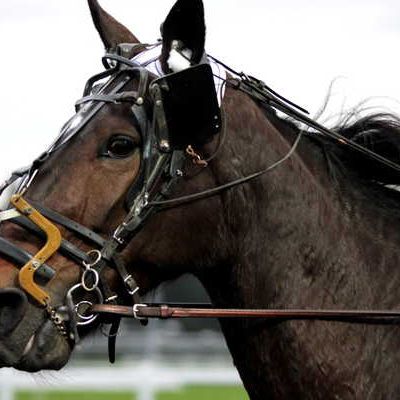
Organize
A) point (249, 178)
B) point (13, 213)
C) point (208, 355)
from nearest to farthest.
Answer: point (13, 213) < point (249, 178) < point (208, 355)

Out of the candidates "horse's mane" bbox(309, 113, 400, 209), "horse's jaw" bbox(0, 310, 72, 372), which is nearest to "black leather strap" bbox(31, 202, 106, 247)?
"horse's jaw" bbox(0, 310, 72, 372)

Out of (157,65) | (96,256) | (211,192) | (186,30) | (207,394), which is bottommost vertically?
(207,394)

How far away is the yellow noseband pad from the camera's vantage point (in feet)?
14.6

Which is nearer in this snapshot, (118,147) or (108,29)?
(118,147)

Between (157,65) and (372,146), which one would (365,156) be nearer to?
(372,146)

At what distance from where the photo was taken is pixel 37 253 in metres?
4.48

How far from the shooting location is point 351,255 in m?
4.92

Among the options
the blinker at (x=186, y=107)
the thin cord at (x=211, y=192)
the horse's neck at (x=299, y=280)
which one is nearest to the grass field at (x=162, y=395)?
the horse's neck at (x=299, y=280)

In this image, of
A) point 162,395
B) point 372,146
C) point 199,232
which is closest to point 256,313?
point 199,232

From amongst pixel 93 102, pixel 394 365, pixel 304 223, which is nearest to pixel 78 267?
pixel 93 102

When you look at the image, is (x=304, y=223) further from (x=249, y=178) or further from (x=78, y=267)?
(x=78, y=267)

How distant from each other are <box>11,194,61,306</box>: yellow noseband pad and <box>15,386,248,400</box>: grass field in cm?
1056

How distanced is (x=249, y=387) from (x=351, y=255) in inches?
28.7

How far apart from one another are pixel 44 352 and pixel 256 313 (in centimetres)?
89
